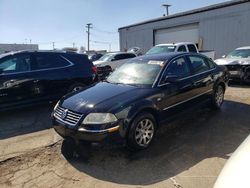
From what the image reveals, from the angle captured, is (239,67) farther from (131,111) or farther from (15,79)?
(15,79)

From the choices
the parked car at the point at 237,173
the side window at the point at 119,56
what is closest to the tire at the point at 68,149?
the parked car at the point at 237,173

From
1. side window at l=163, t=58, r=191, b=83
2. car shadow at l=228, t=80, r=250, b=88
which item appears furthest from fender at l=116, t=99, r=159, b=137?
car shadow at l=228, t=80, r=250, b=88

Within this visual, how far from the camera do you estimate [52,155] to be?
4574 mm

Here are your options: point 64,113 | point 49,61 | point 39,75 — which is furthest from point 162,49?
point 64,113

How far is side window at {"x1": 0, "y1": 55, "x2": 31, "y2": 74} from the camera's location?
266 inches

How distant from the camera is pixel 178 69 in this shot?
549cm

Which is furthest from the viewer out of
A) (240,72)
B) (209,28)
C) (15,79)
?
(209,28)

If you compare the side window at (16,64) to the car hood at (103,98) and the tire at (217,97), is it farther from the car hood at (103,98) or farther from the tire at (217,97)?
the tire at (217,97)

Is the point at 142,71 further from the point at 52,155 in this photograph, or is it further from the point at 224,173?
the point at 224,173

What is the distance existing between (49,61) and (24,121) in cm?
188

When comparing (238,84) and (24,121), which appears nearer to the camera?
(24,121)

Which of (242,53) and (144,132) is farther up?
(242,53)

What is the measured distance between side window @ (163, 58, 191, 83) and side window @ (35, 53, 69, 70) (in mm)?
3633

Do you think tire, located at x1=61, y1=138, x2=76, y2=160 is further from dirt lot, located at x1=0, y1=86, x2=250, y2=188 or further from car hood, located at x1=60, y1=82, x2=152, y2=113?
car hood, located at x1=60, y1=82, x2=152, y2=113
